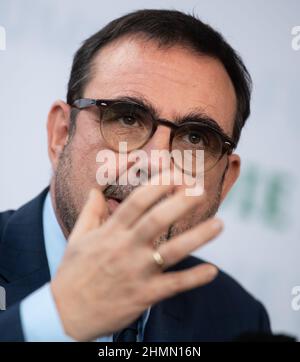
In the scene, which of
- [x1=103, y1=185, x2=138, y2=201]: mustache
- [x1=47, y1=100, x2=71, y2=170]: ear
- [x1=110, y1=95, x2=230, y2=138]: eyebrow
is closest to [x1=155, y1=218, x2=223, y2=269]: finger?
[x1=103, y1=185, x2=138, y2=201]: mustache

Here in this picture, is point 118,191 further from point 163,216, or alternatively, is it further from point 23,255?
point 163,216

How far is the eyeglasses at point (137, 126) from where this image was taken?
1119 mm

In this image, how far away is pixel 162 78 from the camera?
1.16m

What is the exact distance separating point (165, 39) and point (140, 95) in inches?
6.4

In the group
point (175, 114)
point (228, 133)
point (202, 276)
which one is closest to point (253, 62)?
point (228, 133)

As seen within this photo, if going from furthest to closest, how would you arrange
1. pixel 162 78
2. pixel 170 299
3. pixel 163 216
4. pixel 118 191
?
pixel 170 299
pixel 162 78
pixel 118 191
pixel 163 216

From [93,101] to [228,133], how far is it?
0.32m

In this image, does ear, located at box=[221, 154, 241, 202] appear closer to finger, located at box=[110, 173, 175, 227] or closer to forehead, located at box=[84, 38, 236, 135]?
forehead, located at box=[84, 38, 236, 135]

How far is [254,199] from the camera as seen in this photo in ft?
4.90

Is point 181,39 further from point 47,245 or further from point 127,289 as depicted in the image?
point 127,289

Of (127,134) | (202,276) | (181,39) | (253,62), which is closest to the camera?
(202,276)

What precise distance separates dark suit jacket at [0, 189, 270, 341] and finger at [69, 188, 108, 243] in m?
0.43

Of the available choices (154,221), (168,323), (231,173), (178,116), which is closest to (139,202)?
(154,221)

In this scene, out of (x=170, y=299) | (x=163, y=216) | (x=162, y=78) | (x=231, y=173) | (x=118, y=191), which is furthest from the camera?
(x=231, y=173)
